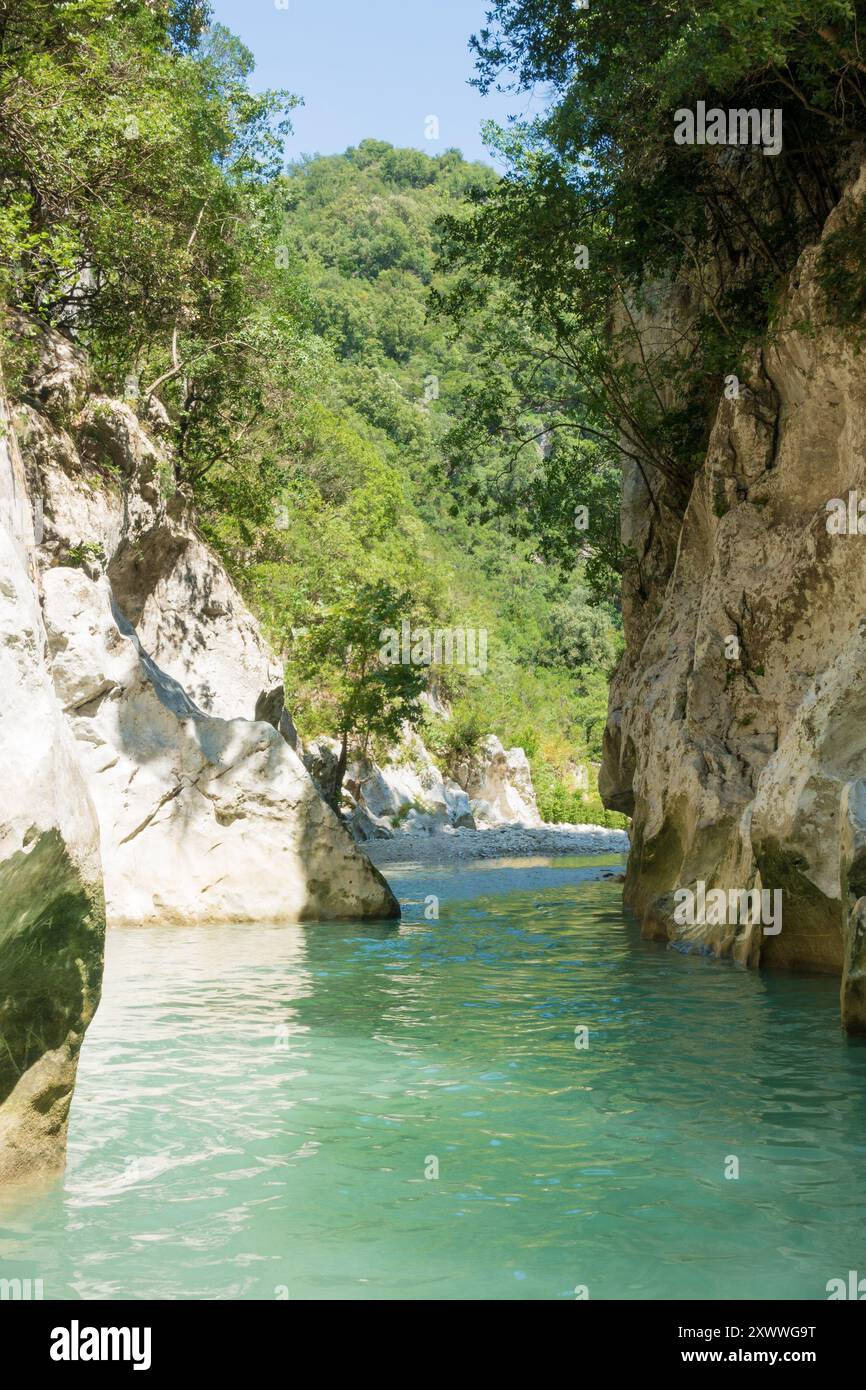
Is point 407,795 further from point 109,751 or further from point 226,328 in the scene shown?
point 109,751

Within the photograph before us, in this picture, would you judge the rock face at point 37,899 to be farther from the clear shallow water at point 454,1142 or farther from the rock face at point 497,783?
the rock face at point 497,783

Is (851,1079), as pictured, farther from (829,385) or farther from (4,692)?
(829,385)

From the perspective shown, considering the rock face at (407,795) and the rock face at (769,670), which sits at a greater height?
the rock face at (769,670)

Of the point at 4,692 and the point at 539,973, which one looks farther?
the point at 539,973

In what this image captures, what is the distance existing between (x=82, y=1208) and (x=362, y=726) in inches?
963

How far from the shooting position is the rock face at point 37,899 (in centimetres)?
505

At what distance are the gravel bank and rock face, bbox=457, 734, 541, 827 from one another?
6.77m

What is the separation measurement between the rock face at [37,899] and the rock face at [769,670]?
7.42 meters

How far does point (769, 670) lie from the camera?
15.3 metres

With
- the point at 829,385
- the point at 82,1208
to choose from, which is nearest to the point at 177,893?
the point at 829,385

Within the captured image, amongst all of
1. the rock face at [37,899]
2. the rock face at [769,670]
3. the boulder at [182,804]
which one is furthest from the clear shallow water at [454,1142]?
the boulder at [182,804]

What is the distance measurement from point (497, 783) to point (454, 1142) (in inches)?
1890

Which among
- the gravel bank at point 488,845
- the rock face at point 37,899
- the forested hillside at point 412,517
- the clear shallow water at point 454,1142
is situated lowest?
the gravel bank at point 488,845
